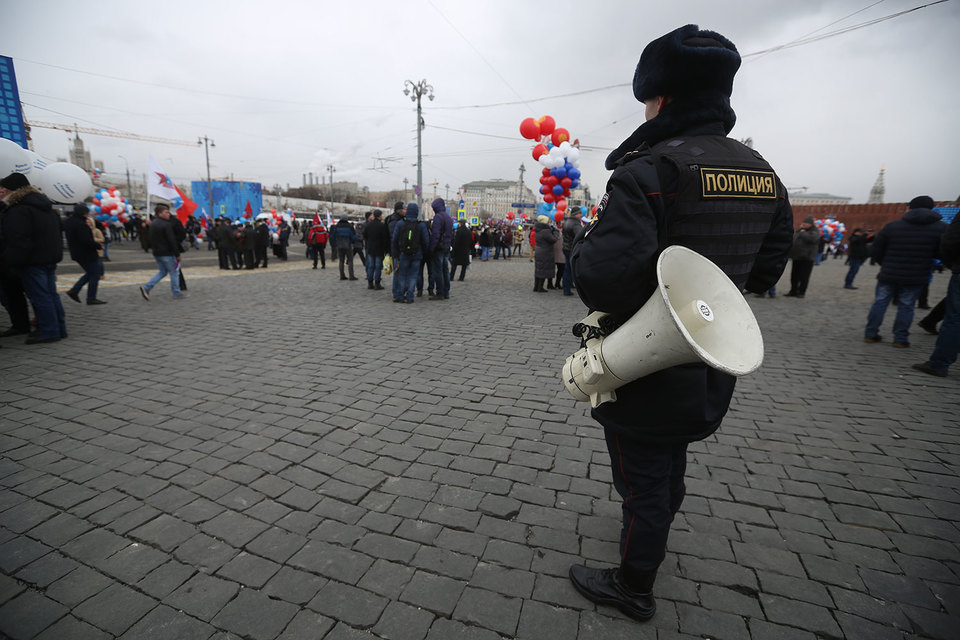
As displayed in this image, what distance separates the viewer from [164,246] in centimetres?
870

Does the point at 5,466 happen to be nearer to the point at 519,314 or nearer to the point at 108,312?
the point at 108,312

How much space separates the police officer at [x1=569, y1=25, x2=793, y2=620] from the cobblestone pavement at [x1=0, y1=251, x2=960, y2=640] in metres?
0.50

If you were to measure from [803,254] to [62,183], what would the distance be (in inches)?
609

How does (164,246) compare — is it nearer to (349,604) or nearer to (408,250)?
(408,250)

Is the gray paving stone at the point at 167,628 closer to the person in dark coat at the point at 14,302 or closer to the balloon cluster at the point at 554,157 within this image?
the person in dark coat at the point at 14,302

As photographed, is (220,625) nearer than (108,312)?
Yes

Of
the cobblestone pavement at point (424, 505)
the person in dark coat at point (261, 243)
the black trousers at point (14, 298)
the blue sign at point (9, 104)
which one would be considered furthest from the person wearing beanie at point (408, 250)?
the person in dark coat at point (261, 243)

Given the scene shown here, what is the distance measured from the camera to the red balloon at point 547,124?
13.7m

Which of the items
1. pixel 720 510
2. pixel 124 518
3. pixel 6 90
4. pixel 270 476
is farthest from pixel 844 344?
pixel 6 90

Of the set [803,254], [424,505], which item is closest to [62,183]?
[424,505]

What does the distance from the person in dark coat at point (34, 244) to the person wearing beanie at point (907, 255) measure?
11.0 m

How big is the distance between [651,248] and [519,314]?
22.1ft

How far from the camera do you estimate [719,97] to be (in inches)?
70.5

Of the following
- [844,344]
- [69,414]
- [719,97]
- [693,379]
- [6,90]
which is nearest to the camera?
[693,379]
